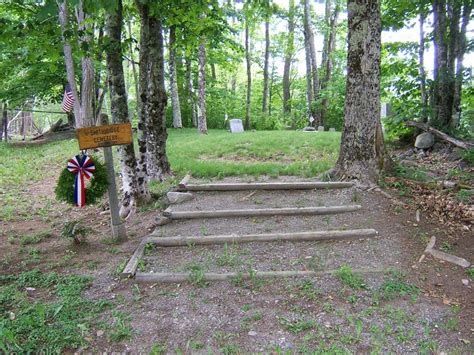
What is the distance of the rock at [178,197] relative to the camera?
6180mm

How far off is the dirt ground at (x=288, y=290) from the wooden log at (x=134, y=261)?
83 millimetres

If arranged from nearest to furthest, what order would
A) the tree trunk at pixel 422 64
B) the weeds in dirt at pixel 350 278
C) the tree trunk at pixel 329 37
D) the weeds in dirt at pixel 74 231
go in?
the weeds in dirt at pixel 350 278, the weeds in dirt at pixel 74 231, the tree trunk at pixel 422 64, the tree trunk at pixel 329 37

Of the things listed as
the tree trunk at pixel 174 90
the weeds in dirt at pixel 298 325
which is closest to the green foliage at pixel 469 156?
the weeds in dirt at pixel 298 325

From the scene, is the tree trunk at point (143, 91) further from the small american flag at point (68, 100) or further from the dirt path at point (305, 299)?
the small american flag at point (68, 100)

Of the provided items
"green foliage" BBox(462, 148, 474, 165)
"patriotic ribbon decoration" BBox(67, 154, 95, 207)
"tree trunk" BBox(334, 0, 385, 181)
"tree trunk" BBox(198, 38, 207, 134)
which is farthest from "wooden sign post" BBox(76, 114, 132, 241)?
"tree trunk" BBox(198, 38, 207, 134)

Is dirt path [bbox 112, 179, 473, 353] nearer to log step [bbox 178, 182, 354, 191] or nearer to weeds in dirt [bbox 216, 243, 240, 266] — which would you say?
weeds in dirt [bbox 216, 243, 240, 266]

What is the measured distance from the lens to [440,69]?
880cm

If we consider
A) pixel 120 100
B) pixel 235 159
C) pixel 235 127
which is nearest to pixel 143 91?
pixel 120 100

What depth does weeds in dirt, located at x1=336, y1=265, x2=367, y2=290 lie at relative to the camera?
379 centimetres

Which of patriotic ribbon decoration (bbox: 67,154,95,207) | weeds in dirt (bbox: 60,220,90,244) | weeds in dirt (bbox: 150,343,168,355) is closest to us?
weeds in dirt (bbox: 150,343,168,355)

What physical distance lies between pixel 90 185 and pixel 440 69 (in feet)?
27.9

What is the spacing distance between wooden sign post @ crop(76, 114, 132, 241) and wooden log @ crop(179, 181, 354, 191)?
1.71 m

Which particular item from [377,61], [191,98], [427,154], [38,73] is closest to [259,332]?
[377,61]

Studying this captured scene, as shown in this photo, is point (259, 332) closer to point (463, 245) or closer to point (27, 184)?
point (463, 245)
